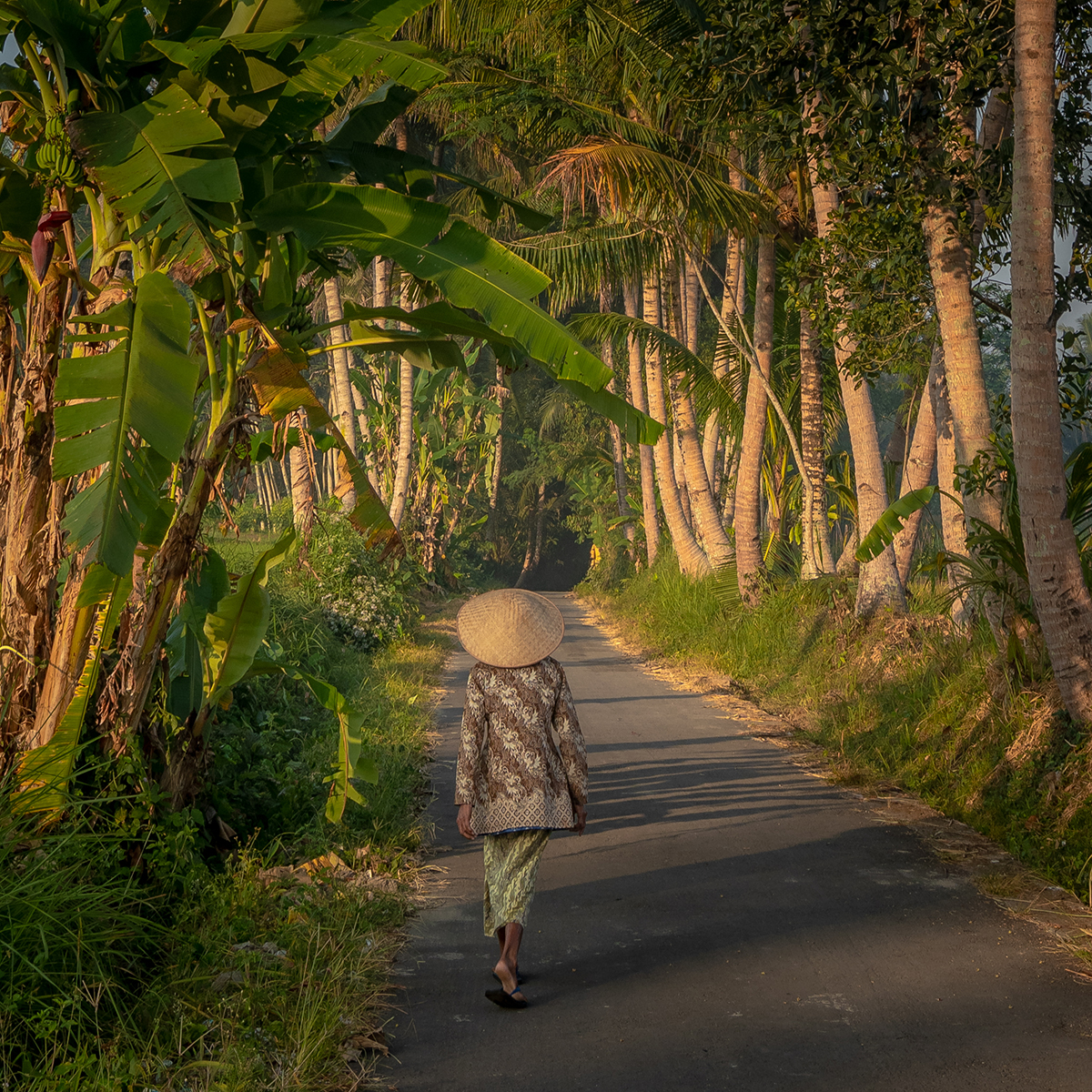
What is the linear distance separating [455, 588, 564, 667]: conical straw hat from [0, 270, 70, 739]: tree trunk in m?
1.79

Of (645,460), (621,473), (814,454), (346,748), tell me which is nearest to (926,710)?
(346,748)

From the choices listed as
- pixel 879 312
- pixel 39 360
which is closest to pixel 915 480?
pixel 879 312

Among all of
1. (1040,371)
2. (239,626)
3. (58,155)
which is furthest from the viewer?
(1040,371)

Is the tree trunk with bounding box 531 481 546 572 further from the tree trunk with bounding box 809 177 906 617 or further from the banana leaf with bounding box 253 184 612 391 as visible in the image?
the banana leaf with bounding box 253 184 612 391

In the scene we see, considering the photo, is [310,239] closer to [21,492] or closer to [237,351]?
[237,351]

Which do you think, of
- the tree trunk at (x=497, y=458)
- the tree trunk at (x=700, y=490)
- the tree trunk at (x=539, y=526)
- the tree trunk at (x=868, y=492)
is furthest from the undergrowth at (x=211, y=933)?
the tree trunk at (x=539, y=526)

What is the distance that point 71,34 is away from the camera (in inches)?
166

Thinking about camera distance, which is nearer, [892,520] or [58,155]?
[58,155]

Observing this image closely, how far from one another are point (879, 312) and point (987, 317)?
1645 millimetres

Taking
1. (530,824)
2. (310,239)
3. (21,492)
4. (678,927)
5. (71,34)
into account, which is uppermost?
(71,34)

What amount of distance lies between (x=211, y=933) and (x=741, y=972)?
229 cm

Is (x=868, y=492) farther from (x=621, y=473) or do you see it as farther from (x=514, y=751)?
(x=621, y=473)

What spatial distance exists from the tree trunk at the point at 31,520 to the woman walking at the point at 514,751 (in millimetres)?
1813

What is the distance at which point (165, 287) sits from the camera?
4.24 m
